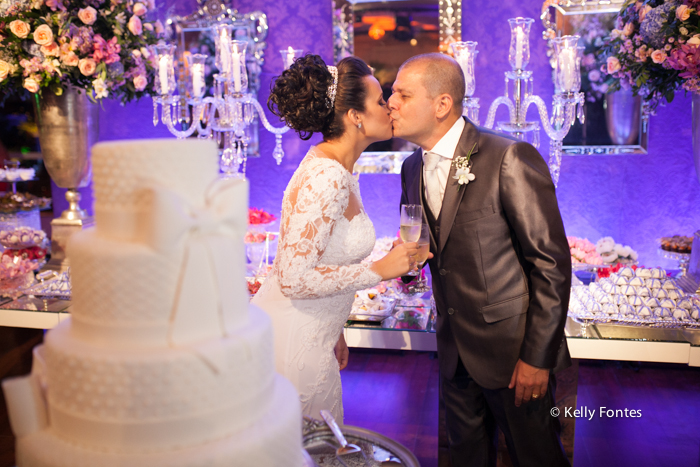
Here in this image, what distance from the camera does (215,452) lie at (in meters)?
1.04

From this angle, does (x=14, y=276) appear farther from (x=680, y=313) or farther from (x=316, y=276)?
(x=680, y=313)

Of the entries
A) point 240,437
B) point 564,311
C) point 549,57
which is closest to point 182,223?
point 240,437

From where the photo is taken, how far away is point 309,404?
233 centimetres

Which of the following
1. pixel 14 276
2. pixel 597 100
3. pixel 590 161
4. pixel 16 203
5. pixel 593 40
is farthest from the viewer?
pixel 16 203

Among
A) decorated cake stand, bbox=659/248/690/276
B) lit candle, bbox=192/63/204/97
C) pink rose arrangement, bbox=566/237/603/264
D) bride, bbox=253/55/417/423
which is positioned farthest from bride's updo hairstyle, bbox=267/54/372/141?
decorated cake stand, bbox=659/248/690/276

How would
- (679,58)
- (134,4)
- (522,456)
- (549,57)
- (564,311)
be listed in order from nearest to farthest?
(564,311), (522,456), (679,58), (134,4), (549,57)

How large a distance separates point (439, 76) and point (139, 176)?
1.76m

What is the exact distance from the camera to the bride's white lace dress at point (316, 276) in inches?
85.3

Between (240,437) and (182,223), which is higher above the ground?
(182,223)

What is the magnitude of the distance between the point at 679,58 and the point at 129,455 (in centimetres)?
311

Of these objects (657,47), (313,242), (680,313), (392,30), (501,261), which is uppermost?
(392,30)

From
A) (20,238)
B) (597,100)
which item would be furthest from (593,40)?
(20,238)

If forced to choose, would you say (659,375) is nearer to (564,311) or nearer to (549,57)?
(549,57)

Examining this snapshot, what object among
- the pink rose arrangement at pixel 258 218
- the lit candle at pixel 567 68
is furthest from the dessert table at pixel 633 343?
the pink rose arrangement at pixel 258 218
